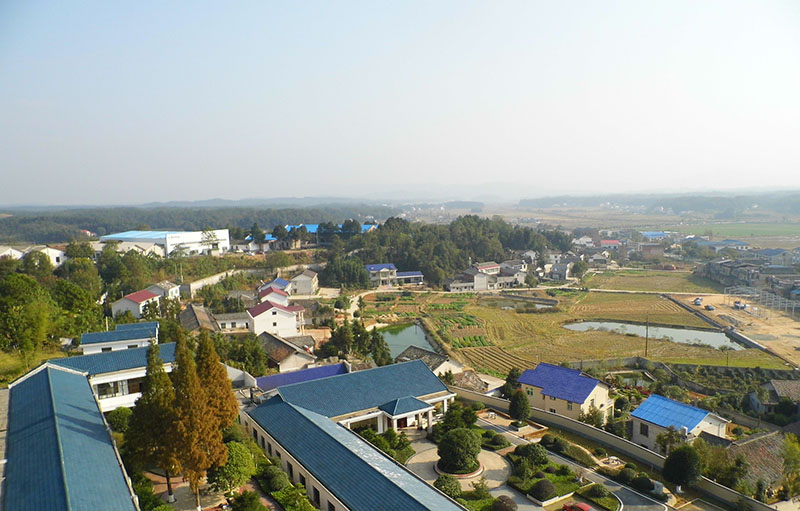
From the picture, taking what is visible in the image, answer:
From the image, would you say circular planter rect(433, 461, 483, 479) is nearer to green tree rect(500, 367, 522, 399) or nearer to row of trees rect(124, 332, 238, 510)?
green tree rect(500, 367, 522, 399)

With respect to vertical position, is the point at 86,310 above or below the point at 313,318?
above

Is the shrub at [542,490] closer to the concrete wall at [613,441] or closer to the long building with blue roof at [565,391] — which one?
the concrete wall at [613,441]

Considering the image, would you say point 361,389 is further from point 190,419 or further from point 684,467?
point 684,467

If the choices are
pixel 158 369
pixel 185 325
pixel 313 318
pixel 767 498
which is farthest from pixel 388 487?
pixel 313 318

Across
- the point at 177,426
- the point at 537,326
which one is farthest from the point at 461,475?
the point at 537,326

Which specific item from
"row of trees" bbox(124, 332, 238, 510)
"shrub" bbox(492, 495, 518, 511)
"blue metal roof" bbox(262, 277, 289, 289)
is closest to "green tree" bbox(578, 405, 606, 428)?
"shrub" bbox(492, 495, 518, 511)

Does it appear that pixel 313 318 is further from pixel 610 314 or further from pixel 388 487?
pixel 388 487

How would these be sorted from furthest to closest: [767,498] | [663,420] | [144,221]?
[144,221] < [663,420] < [767,498]
